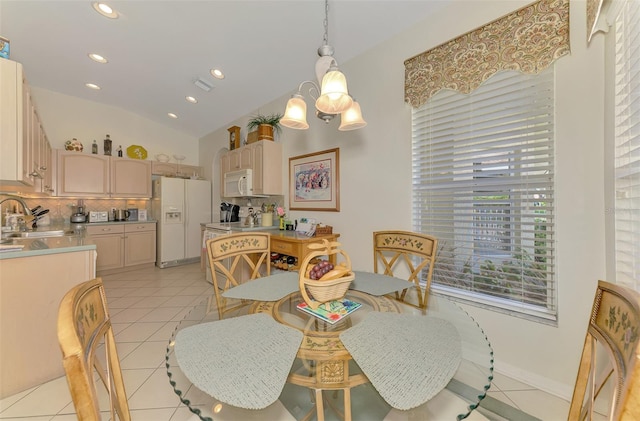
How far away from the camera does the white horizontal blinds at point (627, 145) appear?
3.52ft

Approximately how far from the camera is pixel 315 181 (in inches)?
117

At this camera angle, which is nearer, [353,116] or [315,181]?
[353,116]

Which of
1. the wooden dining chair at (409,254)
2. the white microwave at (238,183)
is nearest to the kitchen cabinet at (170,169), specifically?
the white microwave at (238,183)

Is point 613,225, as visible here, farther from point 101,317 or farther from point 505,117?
point 101,317

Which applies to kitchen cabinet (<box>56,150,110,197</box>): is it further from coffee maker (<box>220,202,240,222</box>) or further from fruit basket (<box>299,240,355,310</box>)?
fruit basket (<box>299,240,355,310</box>)

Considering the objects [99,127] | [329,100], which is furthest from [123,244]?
[329,100]

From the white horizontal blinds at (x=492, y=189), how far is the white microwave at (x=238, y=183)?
Result: 2272 mm

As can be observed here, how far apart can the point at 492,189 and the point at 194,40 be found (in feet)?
10.2

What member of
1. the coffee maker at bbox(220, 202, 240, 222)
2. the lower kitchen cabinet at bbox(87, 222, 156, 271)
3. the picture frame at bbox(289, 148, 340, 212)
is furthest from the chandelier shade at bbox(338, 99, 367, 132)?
the lower kitchen cabinet at bbox(87, 222, 156, 271)

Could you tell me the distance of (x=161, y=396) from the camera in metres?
1.55

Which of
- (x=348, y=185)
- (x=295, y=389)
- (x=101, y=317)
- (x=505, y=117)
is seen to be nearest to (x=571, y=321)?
(x=505, y=117)

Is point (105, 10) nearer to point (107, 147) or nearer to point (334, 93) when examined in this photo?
point (334, 93)

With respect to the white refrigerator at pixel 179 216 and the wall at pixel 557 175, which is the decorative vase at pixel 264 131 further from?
the white refrigerator at pixel 179 216

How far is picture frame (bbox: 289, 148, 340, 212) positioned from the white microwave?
2.04ft
